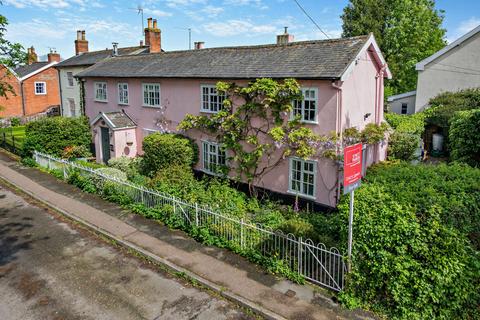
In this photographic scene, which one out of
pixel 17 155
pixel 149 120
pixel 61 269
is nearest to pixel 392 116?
pixel 149 120

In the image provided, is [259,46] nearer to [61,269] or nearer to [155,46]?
[61,269]

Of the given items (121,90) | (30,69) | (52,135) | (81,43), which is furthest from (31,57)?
(30,69)

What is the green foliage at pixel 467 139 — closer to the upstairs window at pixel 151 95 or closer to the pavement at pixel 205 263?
the pavement at pixel 205 263

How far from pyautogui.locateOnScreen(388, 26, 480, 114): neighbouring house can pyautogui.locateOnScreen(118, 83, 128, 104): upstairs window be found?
74.1 feet

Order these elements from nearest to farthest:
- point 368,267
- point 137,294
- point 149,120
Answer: point 368,267 → point 137,294 → point 149,120

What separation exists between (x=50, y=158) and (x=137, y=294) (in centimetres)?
1403

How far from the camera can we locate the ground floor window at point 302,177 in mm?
15109

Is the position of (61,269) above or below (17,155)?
below

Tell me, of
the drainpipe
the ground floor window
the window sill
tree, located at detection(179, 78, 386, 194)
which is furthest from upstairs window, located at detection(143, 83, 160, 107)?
the drainpipe

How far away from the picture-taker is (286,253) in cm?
994

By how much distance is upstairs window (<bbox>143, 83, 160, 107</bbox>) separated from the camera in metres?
21.1

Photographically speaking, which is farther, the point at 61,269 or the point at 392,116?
the point at 392,116

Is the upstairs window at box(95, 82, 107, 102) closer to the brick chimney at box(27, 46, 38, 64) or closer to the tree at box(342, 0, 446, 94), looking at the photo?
the brick chimney at box(27, 46, 38, 64)

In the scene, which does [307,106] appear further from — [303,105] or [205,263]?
[205,263]
